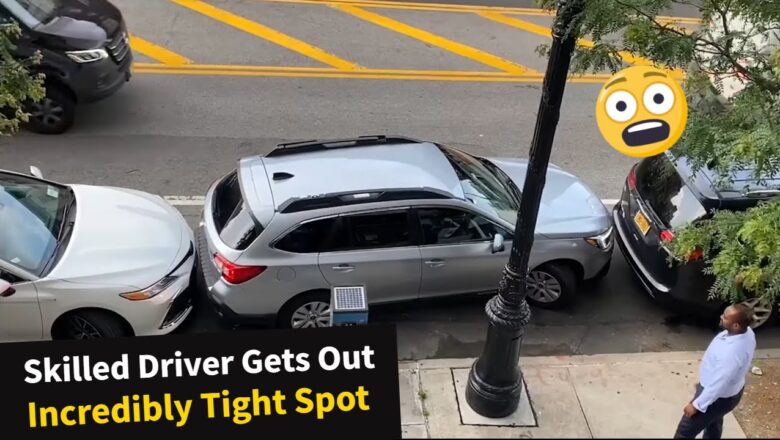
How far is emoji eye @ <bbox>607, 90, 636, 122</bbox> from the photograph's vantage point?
4.23m

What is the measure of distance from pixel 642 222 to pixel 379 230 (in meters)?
2.67

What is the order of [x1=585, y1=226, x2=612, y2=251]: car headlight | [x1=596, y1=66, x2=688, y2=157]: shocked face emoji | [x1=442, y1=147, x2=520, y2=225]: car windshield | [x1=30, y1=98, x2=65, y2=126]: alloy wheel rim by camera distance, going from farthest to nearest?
[x1=30, y1=98, x2=65, y2=126]: alloy wheel rim → [x1=585, y1=226, x2=612, y2=251]: car headlight → [x1=442, y1=147, x2=520, y2=225]: car windshield → [x1=596, y1=66, x2=688, y2=157]: shocked face emoji

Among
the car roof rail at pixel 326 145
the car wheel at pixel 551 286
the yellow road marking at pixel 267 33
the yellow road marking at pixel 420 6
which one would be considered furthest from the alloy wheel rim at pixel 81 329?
the yellow road marking at pixel 420 6

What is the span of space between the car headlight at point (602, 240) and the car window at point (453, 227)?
91 cm

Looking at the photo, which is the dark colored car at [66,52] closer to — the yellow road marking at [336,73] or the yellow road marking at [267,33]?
the yellow road marking at [336,73]

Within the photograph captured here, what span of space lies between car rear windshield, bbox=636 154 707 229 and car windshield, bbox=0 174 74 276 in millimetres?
5467

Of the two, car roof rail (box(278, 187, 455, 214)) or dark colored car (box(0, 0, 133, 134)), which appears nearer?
car roof rail (box(278, 187, 455, 214))

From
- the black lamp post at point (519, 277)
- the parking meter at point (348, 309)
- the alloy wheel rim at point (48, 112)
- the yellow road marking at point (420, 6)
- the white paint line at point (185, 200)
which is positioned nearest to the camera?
the black lamp post at point (519, 277)

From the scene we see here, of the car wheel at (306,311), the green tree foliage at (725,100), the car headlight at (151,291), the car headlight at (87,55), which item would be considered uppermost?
the green tree foliage at (725,100)

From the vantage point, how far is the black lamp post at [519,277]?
189 inches

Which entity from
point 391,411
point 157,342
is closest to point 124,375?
point 157,342

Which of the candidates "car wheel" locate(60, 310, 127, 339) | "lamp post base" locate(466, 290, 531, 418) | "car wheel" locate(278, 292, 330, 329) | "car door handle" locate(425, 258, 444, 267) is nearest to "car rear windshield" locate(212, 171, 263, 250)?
"car wheel" locate(278, 292, 330, 329)

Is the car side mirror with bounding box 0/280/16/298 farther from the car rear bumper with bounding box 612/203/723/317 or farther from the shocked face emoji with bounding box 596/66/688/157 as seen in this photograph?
the car rear bumper with bounding box 612/203/723/317

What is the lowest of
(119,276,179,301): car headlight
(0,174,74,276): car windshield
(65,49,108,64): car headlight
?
(119,276,179,301): car headlight
